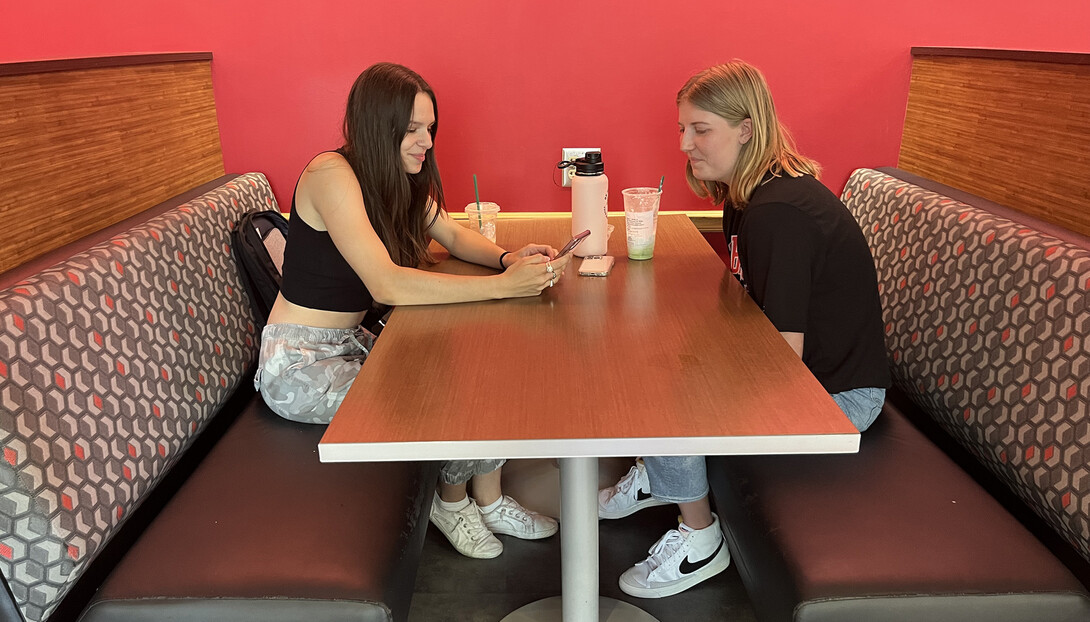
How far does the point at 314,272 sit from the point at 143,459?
52 centimetres

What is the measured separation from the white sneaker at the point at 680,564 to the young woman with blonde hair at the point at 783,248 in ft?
0.27

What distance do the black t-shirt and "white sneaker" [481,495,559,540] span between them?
0.84m

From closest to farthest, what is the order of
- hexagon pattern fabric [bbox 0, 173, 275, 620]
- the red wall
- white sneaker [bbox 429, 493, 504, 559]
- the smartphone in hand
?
hexagon pattern fabric [bbox 0, 173, 275, 620] < the smartphone in hand < white sneaker [bbox 429, 493, 504, 559] < the red wall

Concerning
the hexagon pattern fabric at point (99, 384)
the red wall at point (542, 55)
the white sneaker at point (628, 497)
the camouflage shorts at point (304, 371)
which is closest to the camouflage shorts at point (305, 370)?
the camouflage shorts at point (304, 371)

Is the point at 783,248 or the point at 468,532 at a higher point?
the point at 783,248

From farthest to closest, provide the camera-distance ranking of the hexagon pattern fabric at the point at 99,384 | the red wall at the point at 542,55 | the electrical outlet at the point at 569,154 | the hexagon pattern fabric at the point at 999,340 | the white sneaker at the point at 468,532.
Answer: the electrical outlet at the point at 569,154, the red wall at the point at 542,55, the white sneaker at the point at 468,532, the hexagon pattern fabric at the point at 999,340, the hexagon pattern fabric at the point at 99,384

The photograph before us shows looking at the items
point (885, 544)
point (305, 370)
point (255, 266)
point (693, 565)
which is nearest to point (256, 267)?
point (255, 266)

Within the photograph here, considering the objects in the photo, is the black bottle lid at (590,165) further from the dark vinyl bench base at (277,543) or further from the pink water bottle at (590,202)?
the dark vinyl bench base at (277,543)

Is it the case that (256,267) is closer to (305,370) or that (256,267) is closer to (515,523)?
(305,370)

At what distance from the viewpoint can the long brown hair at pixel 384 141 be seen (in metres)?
1.68

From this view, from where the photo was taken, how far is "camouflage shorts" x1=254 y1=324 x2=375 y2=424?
1.70 meters

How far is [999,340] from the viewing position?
1.59 metres

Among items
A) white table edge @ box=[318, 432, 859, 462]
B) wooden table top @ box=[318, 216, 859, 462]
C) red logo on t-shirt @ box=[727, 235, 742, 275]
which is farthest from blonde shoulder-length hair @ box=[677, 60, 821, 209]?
white table edge @ box=[318, 432, 859, 462]

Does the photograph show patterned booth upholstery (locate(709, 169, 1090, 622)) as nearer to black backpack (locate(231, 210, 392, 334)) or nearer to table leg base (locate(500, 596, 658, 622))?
table leg base (locate(500, 596, 658, 622))
